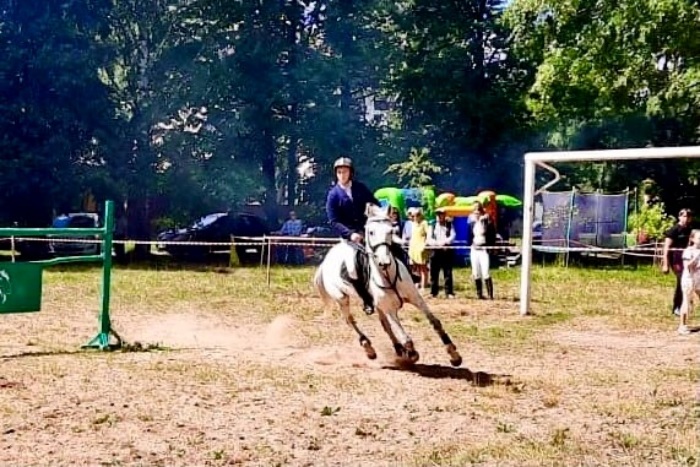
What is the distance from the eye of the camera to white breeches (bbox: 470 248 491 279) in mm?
16453

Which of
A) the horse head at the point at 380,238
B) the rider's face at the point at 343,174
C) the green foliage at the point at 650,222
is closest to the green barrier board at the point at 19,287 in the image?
the rider's face at the point at 343,174

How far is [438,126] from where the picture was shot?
111ft

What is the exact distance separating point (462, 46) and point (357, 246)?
84.3 ft

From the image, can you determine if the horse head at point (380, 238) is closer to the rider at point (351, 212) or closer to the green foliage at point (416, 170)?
the rider at point (351, 212)

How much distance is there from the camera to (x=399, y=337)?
895 cm

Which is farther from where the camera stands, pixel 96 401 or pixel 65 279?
pixel 65 279

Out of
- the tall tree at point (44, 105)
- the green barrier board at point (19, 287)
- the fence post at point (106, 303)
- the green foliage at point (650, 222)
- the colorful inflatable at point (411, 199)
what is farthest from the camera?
the tall tree at point (44, 105)

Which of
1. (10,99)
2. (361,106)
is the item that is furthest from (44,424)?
(361,106)

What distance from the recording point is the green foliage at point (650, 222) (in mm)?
25922

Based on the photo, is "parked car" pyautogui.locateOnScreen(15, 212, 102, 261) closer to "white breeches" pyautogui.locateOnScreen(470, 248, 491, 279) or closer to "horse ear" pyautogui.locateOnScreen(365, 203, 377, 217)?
"white breeches" pyautogui.locateOnScreen(470, 248, 491, 279)

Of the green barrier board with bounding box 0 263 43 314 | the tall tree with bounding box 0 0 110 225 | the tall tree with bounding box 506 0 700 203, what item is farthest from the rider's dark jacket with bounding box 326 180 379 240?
the tall tree with bounding box 0 0 110 225

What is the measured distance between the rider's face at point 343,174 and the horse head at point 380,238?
28.6 inches

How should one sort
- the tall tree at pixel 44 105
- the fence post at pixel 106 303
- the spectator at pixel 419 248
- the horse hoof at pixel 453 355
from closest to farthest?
the horse hoof at pixel 453 355 < the fence post at pixel 106 303 < the spectator at pixel 419 248 < the tall tree at pixel 44 105

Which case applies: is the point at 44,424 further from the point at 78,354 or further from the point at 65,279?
the point at 65,279
